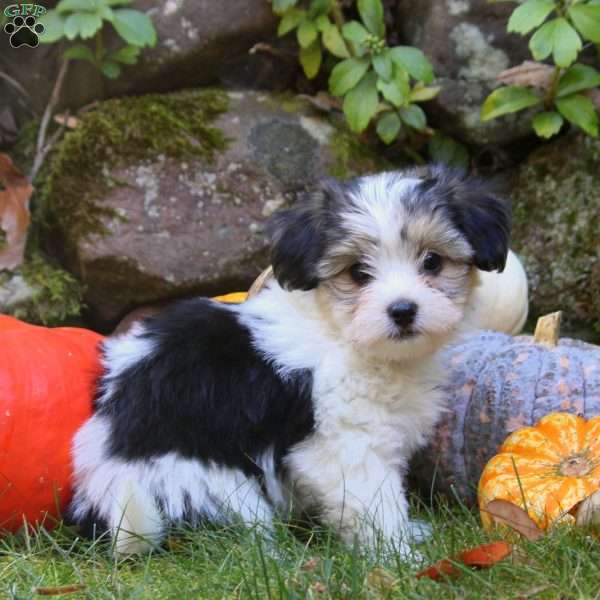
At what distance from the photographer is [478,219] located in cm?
349

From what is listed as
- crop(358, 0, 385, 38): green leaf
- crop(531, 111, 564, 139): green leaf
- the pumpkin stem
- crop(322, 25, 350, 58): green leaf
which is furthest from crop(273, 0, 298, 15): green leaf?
the pumpkin stem

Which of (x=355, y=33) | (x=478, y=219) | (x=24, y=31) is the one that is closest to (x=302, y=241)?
(x=478, y=219)

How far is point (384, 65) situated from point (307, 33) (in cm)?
55

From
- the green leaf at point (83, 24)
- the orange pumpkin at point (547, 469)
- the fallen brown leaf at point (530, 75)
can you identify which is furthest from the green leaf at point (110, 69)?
the orange pumpkin at point (547, 469)

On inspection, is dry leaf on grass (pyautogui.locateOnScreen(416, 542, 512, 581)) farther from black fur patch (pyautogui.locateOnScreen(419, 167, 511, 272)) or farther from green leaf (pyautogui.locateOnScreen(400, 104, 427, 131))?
green leaf (pyautogui.locateOnScreen(400, 104, 427, 131))

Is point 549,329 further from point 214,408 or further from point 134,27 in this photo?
point 134,27

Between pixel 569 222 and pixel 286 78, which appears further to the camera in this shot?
pixel 286 78

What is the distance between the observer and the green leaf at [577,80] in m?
5.09

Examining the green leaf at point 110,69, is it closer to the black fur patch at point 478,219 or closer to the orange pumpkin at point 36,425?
the orange pumpkin at point 36,425

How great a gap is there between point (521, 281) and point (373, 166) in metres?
1.31

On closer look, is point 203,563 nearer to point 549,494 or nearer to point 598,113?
point 549,494

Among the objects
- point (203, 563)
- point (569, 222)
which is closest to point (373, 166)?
point (569, 222)

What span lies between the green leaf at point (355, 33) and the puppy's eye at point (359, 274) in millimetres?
2245

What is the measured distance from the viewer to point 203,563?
9.75 feet
